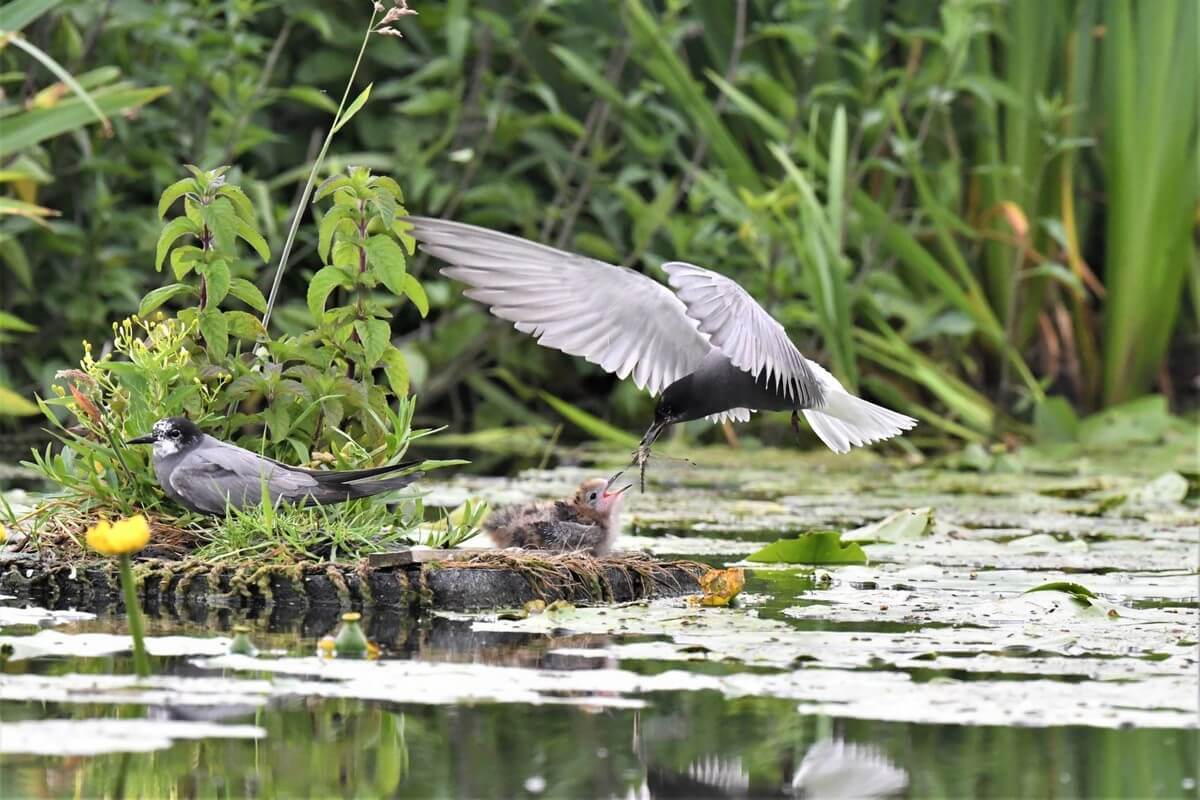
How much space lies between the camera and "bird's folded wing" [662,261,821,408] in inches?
206

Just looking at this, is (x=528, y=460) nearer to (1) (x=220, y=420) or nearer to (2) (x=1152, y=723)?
(1) (x=220, y=420)

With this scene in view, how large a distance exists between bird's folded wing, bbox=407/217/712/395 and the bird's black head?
1.09m

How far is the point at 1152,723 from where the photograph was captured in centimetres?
342

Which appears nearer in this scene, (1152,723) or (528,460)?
(1152,723)

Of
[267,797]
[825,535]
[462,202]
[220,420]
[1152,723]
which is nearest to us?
[267,797]

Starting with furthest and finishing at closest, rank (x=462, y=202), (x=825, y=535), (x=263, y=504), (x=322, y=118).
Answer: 1. (x=322, y=118)
2. (x=462, y=202)
3. (x=825, y=535)
4. (x=263, y=504)

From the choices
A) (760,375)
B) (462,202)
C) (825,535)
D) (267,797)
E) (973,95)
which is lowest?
(267,797)

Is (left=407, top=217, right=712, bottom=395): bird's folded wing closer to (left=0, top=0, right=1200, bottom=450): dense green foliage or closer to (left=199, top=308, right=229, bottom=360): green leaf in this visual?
(left=199, top=308, right=229, bottom=360): green leaf

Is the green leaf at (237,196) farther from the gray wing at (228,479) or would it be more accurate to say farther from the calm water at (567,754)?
the calm water at (567,754)

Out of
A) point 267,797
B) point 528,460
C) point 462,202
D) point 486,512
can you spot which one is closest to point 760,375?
point 486,512

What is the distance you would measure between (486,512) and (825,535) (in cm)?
109

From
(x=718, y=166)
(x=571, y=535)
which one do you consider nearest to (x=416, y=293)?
(x=571, y=535)

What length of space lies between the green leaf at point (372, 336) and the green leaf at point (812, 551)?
1.41 meters

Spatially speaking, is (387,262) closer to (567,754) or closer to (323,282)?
(323,282)
